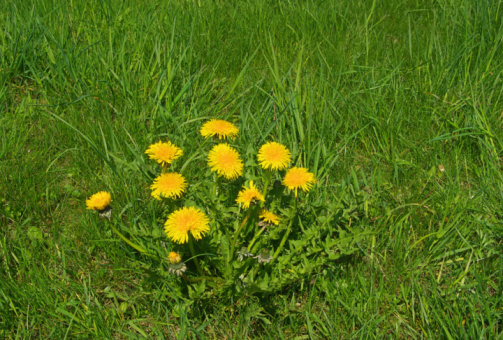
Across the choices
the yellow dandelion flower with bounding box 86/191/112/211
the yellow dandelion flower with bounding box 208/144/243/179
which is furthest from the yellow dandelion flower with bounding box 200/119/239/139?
the yellow dandelion flower with bounding box 86/191/112/211

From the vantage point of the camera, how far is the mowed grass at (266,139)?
159 cm

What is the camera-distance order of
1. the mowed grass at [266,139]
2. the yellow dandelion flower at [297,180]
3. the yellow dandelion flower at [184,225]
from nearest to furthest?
the yellow dandelion flower at [184,225] → the yellow dandelion flower at [297,180] → the mowed grass at [266,139]

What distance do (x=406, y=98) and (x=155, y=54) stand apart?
4.76 ft

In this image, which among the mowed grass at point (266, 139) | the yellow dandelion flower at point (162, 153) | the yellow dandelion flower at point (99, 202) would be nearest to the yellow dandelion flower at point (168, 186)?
the yellow dandelion flower at point (162, 153)

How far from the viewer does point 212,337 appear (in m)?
1.57

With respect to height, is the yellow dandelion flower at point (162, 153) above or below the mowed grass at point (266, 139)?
above

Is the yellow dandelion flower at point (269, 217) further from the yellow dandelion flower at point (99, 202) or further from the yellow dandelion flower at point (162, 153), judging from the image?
the yellow dandelion flower at point (99, 202)

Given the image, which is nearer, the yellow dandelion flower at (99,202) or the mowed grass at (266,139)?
the yellow dandelion flower at (99,202)

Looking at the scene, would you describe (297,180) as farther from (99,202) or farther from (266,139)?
(266,139)

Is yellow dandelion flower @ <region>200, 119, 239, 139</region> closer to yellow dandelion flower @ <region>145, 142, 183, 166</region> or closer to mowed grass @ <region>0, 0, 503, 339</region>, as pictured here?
yellow dandelion flower @ <region>145, 142, 183, 166</region>

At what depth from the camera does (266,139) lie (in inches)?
87.4

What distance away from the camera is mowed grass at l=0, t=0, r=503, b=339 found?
1586mm

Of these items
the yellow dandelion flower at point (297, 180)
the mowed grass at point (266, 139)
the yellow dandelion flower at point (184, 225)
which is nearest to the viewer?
the yellow dandelion flower at point (184, 225)

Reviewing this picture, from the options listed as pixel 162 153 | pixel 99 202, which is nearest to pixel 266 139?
pixel 162 153
